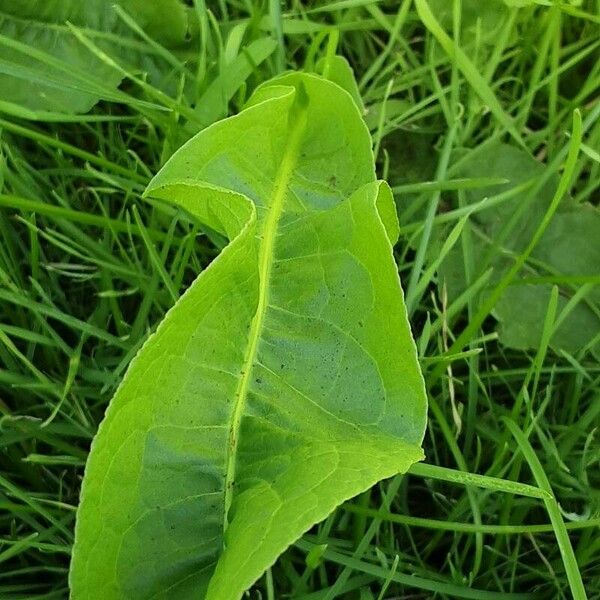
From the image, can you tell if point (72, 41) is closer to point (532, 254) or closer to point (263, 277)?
point (263, 277)

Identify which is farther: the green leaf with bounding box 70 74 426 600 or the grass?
the grass

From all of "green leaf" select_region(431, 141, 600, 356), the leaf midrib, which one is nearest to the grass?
"green leaf" select_region(431, 141, 600, 356)

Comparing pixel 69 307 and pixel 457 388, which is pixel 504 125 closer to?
pixel 457 388

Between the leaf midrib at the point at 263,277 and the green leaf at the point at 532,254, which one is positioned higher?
the leaf midrib at the point at 263,277

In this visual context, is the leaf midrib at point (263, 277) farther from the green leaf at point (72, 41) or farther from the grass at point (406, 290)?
the green leaf at point (72, 41)

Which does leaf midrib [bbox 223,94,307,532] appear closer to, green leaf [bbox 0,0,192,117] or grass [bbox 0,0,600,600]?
grass [bbox 0,0,600,600]

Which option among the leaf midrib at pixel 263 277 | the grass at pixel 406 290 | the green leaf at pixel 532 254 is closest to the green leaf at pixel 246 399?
the leaf midrib at pixel 263 277
